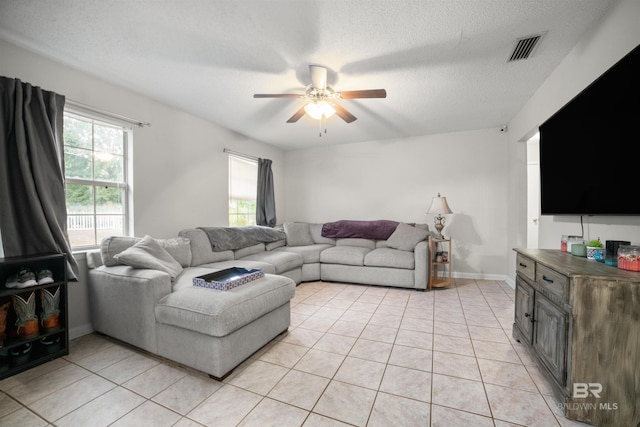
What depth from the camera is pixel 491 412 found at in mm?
1411

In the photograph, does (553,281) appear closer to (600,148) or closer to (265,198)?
(600,148)

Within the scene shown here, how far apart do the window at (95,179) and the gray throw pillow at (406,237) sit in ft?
11.3

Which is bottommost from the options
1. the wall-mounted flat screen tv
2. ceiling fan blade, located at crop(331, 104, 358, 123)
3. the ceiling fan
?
the wall-mounted flat screen tv

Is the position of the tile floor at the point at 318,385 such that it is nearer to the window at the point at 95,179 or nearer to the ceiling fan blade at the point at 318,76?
the window at the point at 95,179

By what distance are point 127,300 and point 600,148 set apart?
3445mm

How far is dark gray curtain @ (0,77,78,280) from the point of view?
192 centimetres

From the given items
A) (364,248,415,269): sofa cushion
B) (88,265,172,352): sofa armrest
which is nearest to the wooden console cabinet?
(364,248,415,269): sofa cushion

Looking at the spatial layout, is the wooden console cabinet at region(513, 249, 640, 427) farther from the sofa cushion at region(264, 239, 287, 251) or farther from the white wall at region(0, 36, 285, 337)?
the white wall at region(0, 36, 285, 337)

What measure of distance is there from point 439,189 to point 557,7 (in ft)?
9.75

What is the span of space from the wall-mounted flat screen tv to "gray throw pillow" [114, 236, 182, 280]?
3.09 m

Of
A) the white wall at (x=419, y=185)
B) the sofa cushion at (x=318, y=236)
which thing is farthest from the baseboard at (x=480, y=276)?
the sofa cushion at (x=318, y=236)

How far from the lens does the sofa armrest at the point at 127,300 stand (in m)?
1.92

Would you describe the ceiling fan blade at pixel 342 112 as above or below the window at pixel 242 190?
above

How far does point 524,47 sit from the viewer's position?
6.73 feet
